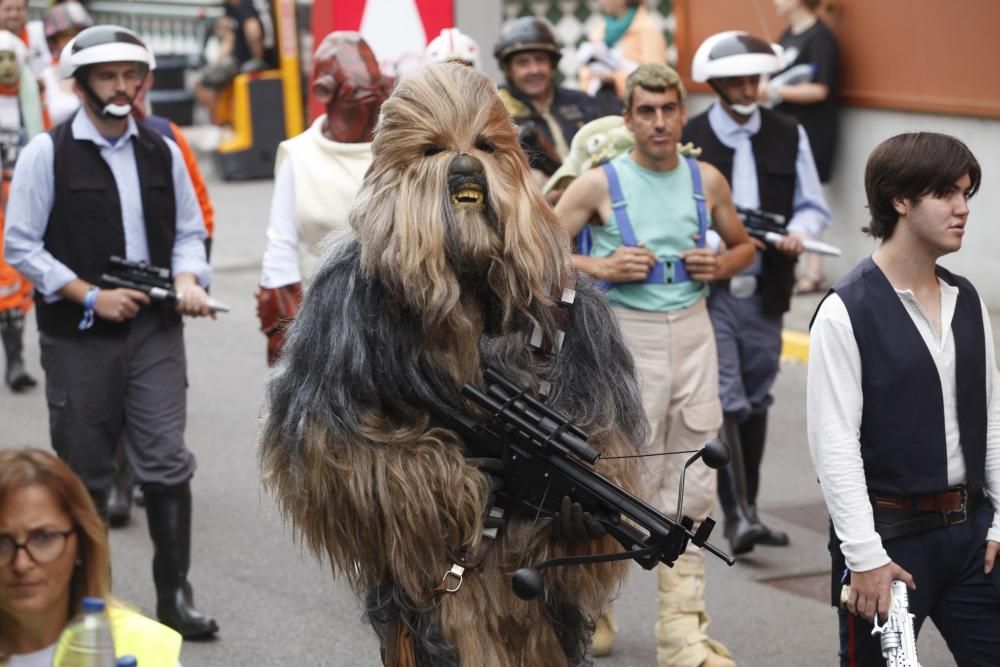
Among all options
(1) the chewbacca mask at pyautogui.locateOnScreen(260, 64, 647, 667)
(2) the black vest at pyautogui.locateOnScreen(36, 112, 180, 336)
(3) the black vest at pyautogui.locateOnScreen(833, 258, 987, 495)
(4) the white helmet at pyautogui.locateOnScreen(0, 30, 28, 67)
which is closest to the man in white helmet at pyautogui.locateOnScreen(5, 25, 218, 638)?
(2) the black vest at pyautogui.locateOnScreen(36, 112, 180, 336)

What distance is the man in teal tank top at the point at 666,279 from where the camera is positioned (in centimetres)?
A: 564

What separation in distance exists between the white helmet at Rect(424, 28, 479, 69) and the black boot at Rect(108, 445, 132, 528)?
2392 mm

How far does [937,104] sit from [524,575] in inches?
322

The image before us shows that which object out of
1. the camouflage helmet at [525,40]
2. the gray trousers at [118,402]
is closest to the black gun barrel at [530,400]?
the gray trousers at [118,402]

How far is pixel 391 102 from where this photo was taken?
387cm

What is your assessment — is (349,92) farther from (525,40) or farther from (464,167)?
(464,167)

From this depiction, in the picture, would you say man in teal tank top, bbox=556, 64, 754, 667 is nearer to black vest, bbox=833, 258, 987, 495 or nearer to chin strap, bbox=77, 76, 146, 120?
black vest, bbox=833, 258, 987, 495

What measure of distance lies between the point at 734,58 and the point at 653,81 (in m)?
1.34

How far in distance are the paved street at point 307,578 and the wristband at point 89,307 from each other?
2.95 feet

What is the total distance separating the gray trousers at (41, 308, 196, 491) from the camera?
590cm

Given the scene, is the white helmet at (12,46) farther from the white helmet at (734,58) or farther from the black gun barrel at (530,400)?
the black gun barrel at (530,400)

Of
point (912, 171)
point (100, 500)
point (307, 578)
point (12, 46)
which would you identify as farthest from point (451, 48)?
point (912, 171)

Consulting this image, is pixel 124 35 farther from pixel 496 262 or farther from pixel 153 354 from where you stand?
pixel 496 262

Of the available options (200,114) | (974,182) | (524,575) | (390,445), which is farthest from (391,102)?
(200,114)
